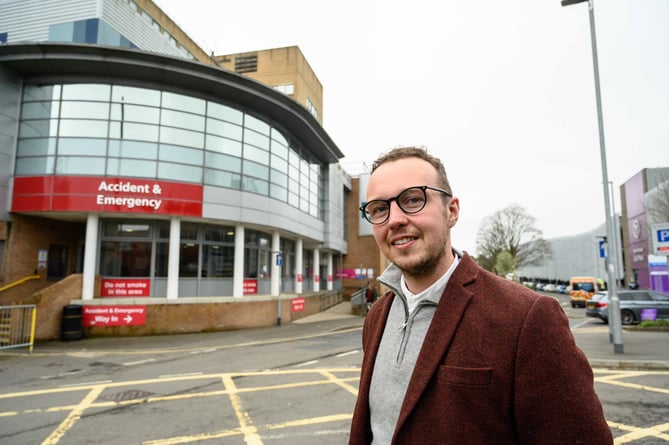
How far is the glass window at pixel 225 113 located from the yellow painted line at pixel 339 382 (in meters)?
12.9

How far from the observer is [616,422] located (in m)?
5.12

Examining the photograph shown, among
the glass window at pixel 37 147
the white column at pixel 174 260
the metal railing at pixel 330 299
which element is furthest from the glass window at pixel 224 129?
the metal railing at pixel 330 299

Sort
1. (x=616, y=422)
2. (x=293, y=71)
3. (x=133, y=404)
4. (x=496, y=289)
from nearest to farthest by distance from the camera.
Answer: (x=496, y=289) → (x=616, y=422) → (x=133, y=404) → (x=293, y=71)

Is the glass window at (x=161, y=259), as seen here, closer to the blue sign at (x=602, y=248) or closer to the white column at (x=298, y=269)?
the white column at (x=298, y=269)

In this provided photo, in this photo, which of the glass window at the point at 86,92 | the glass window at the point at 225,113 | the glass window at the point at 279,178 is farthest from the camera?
the glass window at the point at 279,178

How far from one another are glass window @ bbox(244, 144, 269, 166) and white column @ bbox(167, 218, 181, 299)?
4.52 meters

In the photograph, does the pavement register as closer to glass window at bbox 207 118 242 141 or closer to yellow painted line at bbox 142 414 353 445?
yellow painted line at bbox 142 414 353 445

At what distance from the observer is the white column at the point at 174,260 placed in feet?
49.6

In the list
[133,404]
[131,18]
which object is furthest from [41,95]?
[133,404]

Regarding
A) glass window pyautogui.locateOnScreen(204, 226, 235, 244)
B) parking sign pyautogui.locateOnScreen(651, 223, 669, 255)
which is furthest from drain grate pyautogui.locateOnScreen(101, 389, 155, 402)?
parking sign pyautogui.locateOnScreen(651, 223, 669, 255)

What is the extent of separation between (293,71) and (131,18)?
44.6 ft

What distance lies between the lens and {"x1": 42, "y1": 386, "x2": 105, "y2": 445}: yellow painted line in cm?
482

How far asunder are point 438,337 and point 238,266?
16.3 meters

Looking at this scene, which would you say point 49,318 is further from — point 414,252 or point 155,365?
point 414,252
